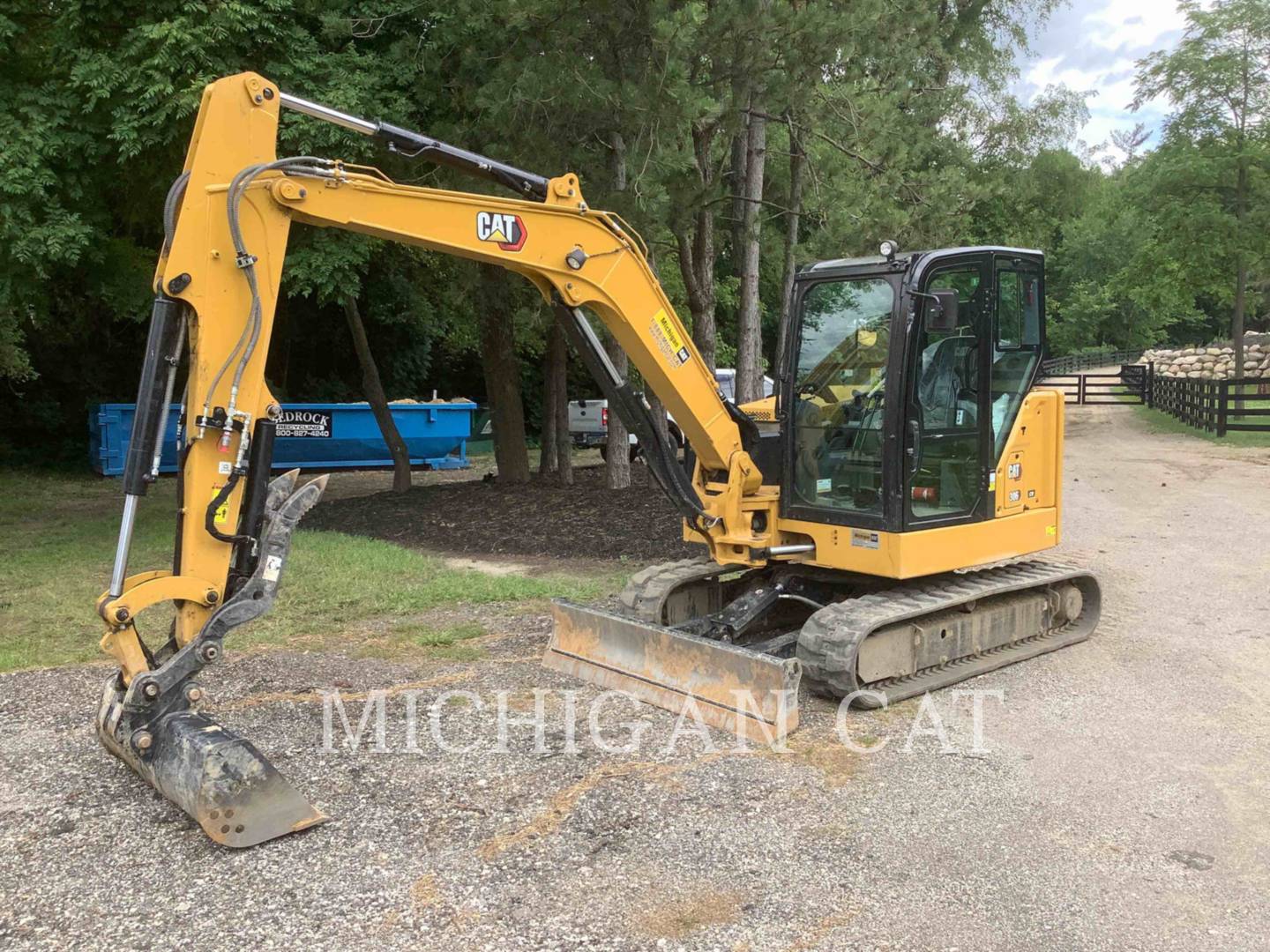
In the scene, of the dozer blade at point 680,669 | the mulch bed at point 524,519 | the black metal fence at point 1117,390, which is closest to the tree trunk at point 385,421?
the mulch bed at point 524,519

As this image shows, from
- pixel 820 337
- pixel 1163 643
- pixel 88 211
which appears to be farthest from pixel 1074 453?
pixel 88 211

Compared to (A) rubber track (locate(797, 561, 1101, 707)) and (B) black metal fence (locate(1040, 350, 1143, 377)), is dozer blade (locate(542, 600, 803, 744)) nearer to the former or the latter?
(A) rubber track (locate(797, 561, 1101, 707))

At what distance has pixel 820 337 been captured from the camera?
6684 mm

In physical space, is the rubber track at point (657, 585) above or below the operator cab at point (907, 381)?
below

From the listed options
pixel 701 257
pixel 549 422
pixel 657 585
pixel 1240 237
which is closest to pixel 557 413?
pixel 549 422

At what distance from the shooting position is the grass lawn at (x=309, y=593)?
7520 millimetres

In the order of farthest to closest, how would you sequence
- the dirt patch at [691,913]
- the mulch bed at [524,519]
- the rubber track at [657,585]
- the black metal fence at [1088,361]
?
1. the black metal fence at [1088,361]
2. the mulch bed at [524,519]
3. the rubber track at [657,585]
4. the dirt patch at [691,913]

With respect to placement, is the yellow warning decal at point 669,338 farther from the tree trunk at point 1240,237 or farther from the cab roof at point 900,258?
the tree trunk at point 1240,237

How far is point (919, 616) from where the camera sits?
6.57m

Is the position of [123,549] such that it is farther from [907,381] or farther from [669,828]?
[907,381]

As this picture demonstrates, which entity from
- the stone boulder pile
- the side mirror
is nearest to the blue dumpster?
the side mirror

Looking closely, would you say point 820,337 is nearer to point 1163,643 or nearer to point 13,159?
point 1163,643

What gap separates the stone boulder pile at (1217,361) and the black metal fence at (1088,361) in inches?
415

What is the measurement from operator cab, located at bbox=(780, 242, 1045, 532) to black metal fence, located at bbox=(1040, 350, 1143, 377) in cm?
4625
